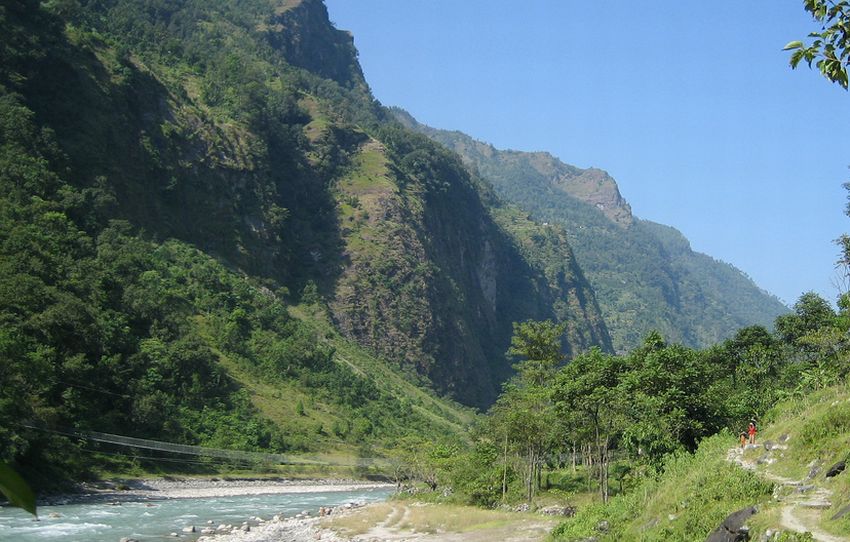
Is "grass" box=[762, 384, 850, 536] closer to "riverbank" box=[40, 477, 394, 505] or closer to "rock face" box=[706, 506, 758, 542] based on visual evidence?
"rock face" box=[706, 506, 758, 542]

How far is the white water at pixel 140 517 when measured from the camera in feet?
117

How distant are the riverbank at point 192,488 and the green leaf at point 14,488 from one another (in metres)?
50.0

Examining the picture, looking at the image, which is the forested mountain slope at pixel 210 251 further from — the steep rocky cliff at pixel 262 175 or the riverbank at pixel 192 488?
the riverbank at pixel 192 488

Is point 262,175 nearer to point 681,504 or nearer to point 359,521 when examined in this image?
point 359,521

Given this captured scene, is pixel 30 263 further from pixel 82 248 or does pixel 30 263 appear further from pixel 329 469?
pixel 329 469

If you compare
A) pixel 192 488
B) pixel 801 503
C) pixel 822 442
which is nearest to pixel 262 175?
pixel 192 488

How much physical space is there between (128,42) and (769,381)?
408ft

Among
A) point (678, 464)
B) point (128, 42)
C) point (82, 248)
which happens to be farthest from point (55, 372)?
point (128, 42)

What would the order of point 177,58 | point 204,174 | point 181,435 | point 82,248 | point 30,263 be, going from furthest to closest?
1. point 177,58
2. point 204,174
3. point 82,248
4. point 181,435
5. point 30,263

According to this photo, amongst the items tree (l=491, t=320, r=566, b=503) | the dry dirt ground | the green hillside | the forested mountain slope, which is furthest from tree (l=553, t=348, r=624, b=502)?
the forested mountain slope

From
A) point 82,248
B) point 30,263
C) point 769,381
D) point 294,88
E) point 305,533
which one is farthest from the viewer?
point 294,88

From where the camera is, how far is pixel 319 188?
156500 millimetres

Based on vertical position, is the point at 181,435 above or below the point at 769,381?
below

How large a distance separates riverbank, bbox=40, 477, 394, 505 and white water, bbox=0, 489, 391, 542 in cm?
150
